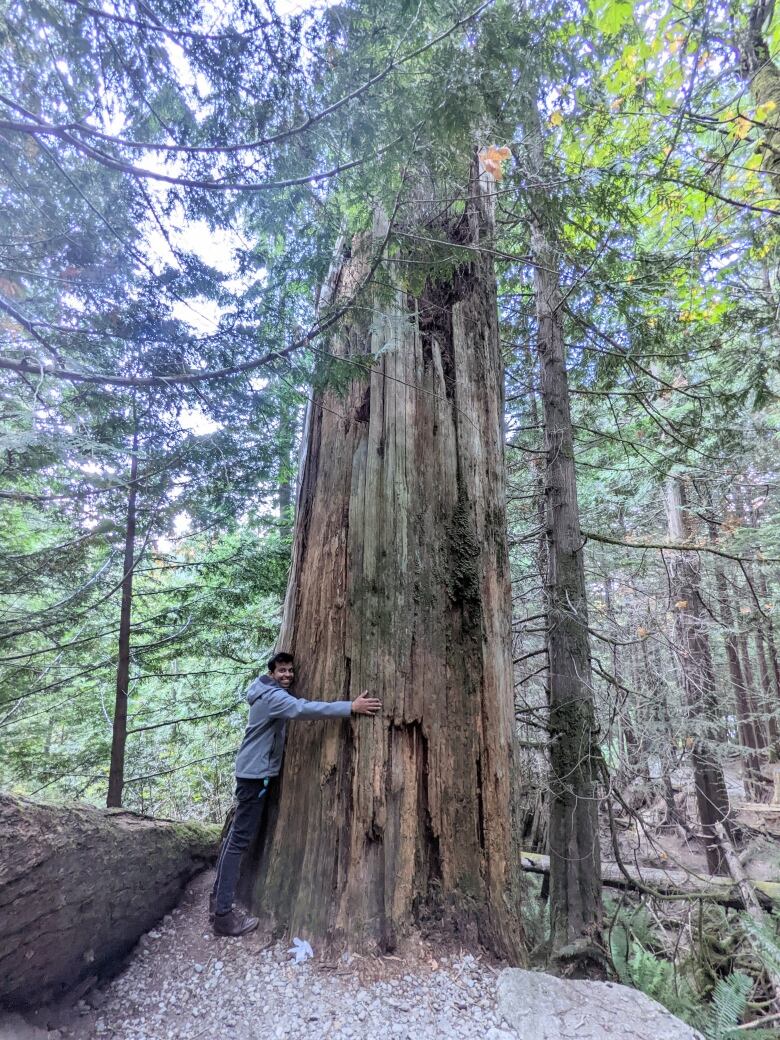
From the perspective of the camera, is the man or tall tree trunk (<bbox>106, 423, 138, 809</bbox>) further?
tall tree trunk (<bbox>106, 423, 138, 809</bbox>)

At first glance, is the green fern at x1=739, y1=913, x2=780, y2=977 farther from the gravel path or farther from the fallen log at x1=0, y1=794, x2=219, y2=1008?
the fallen log at x1=0, y1=794, x2=219, y2=1008

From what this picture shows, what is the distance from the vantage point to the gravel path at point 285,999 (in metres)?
1.85

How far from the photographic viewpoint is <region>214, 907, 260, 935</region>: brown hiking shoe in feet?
8.16

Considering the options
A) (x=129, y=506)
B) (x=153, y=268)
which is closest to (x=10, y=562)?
(x=129, y=506)

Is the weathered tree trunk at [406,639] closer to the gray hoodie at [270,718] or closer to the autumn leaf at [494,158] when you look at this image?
the gray hoodie at [270,718]

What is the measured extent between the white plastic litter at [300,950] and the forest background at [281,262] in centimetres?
300

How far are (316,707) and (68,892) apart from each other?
1.25 meters

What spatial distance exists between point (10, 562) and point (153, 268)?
384cm

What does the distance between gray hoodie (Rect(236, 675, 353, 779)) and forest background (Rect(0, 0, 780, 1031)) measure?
6.28 feet

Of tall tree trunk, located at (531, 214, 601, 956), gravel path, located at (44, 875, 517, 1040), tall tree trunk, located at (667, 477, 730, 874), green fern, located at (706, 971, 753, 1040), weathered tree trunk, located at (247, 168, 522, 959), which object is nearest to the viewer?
gravel path, located at (44, 875, 517, 1040)

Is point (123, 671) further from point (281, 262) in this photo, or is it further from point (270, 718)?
point (281, 262)

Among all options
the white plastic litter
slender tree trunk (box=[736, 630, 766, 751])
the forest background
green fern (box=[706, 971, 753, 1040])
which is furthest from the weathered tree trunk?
slender tree trunk (box=[736, 630, 766, 751])

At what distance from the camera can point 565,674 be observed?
15.9 feet

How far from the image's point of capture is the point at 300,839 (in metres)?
2.57
